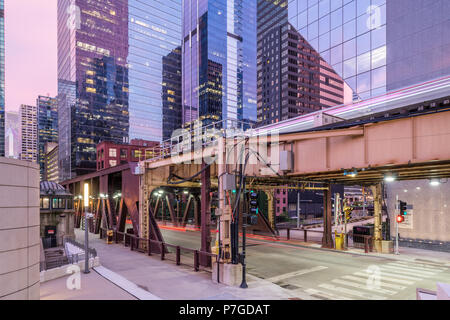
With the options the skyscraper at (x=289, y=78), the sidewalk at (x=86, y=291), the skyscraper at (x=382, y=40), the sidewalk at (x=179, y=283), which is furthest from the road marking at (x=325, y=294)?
the skyscraper at (x=289, y=78)

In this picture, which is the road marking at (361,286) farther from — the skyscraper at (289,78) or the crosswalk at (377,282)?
the skyscraper at (289,78)

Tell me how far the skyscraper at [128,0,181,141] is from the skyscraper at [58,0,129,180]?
4349 mm

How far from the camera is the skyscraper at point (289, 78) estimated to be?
137 meters

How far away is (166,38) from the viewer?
16000 centimetres

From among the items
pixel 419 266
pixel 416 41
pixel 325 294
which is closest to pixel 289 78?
pixel 416 41

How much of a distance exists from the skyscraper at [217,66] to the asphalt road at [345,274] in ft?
493

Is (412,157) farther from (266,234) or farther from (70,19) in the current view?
(70,19)

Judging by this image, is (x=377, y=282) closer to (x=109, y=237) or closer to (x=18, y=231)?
(x=18, y=231)

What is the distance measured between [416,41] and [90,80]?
5169 inches

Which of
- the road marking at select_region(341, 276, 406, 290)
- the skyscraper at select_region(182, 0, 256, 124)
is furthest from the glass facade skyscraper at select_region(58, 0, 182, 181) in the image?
the road marking at select_region(341, 276, 406, 290)

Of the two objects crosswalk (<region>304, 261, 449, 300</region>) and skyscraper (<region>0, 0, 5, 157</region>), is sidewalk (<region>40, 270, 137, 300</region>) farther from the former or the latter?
skyscraper (<region>0, 0, 5, 157</region>)

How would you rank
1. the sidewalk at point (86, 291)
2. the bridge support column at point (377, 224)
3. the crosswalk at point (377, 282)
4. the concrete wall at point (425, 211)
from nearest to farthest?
the sidewalk at point (86, 291) < the crosswalk at point (377, 282) < the bridge support column at point (377, 224) < the concrete wall at point (425, 211)

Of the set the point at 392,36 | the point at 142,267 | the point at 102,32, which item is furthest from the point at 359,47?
the point at 102,32

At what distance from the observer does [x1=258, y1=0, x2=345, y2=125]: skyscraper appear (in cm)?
13675
